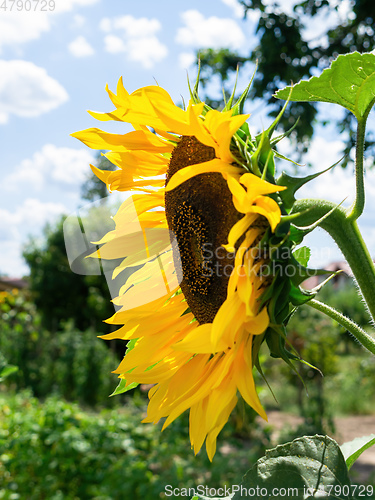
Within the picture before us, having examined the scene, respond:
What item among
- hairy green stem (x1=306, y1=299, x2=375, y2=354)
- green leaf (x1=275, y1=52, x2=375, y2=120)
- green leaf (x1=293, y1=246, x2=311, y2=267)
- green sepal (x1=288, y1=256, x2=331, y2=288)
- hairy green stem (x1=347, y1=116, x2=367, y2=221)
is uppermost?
green leaf (x1=275, y1=52, x2=375, y2=120)

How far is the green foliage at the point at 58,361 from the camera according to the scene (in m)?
7.45

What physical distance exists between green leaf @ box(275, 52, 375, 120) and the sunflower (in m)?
0.16

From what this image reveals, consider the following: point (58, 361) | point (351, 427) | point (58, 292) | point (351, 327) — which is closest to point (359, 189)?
point (351, 327)

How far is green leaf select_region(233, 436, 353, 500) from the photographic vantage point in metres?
0.60

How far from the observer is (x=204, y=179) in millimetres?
816

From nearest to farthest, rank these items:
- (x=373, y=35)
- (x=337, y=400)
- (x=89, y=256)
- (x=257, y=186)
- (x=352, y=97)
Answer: (x=257, y=186)
(x=352, y=97)
(x=89, y=256)
(x=373, y=35)
(x=337, y=400)

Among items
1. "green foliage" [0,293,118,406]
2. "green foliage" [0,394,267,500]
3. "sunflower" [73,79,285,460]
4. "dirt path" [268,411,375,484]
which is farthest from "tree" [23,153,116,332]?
"sunflower" [73,79,285,460]

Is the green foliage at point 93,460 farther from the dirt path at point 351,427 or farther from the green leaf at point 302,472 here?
the green leaf at point 302,472

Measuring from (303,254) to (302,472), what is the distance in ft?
0.94

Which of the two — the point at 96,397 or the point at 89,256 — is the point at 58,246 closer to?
the point at 96,397

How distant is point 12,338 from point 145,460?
5685mm

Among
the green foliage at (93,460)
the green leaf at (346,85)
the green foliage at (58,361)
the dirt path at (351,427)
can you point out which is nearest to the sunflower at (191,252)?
the green leaf at (346,85)

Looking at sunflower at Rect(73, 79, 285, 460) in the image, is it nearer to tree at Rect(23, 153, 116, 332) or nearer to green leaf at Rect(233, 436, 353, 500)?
green leaf at Rect(233, 436, 353, 500)

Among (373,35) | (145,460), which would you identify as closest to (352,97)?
(145,460)
